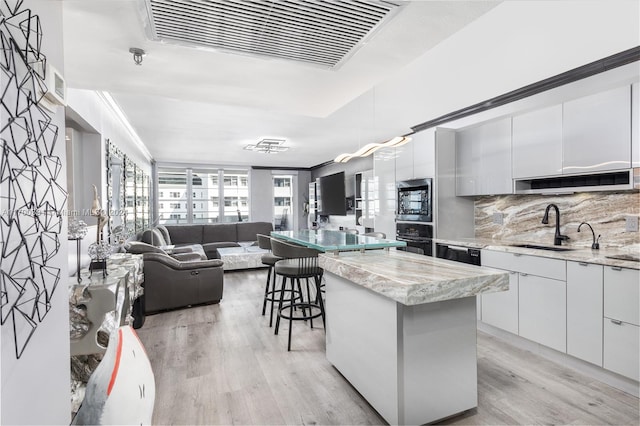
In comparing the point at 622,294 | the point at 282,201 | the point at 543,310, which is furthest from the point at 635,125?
the point at 282,201

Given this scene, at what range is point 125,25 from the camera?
179 centimetres

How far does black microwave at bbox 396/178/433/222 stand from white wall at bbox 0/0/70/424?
11.9 ft

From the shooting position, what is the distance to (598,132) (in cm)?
Answer: 265

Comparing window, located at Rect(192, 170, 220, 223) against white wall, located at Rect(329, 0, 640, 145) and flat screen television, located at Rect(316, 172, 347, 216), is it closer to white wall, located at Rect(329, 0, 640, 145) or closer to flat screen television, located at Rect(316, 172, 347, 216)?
flat screen television, located at Rect(316, 172, 347, 216)

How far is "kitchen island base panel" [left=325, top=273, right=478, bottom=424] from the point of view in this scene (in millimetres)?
1737

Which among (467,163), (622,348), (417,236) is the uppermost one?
(467,163)

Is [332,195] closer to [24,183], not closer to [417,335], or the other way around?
[417,335]

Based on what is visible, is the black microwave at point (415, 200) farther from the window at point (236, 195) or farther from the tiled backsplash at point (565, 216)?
the window at point (236, 195)

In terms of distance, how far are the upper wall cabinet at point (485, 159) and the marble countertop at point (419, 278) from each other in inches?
75.9

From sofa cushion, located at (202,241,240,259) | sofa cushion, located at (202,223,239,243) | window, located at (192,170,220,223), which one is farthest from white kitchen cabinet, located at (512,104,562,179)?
window, located at (192,170,220,223)

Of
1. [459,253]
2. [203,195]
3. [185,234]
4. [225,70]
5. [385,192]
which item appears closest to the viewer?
[225,70]

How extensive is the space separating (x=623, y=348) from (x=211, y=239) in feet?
23.9

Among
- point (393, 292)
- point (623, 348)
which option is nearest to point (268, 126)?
point (393, 292)

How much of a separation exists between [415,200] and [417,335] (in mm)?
2815
